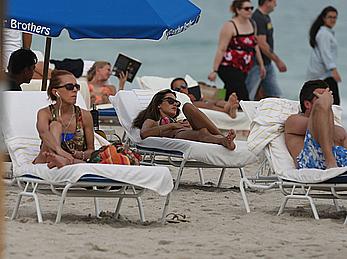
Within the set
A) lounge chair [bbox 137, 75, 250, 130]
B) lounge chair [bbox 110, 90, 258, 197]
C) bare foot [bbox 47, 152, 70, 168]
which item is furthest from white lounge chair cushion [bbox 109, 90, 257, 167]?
lounge chair [bbox 137, 75, 250, 130]

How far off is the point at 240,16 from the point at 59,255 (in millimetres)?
8724

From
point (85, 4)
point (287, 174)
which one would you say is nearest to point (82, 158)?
point (287, 174)

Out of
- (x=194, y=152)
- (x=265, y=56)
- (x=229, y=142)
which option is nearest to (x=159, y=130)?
(x=194, y=152)

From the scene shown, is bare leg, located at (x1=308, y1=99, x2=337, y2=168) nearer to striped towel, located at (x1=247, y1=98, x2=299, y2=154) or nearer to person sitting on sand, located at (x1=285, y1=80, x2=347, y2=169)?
person sitting on sand, located at (x1=285, y1=80, x2=347, y2=169)

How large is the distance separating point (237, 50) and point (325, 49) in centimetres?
191

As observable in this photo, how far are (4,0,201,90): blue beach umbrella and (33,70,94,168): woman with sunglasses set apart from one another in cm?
111

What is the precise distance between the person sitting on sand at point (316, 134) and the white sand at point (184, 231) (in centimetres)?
37

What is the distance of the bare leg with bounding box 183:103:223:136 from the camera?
8.84m

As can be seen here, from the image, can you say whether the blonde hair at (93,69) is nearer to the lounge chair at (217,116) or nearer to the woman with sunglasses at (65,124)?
the lounge chair at (217,116)

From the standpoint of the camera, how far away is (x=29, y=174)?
6.48m

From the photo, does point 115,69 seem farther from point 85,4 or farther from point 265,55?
point 85,4

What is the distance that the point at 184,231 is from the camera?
21.1ft

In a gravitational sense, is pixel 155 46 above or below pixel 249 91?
below

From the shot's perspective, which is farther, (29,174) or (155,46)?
(155,46)
